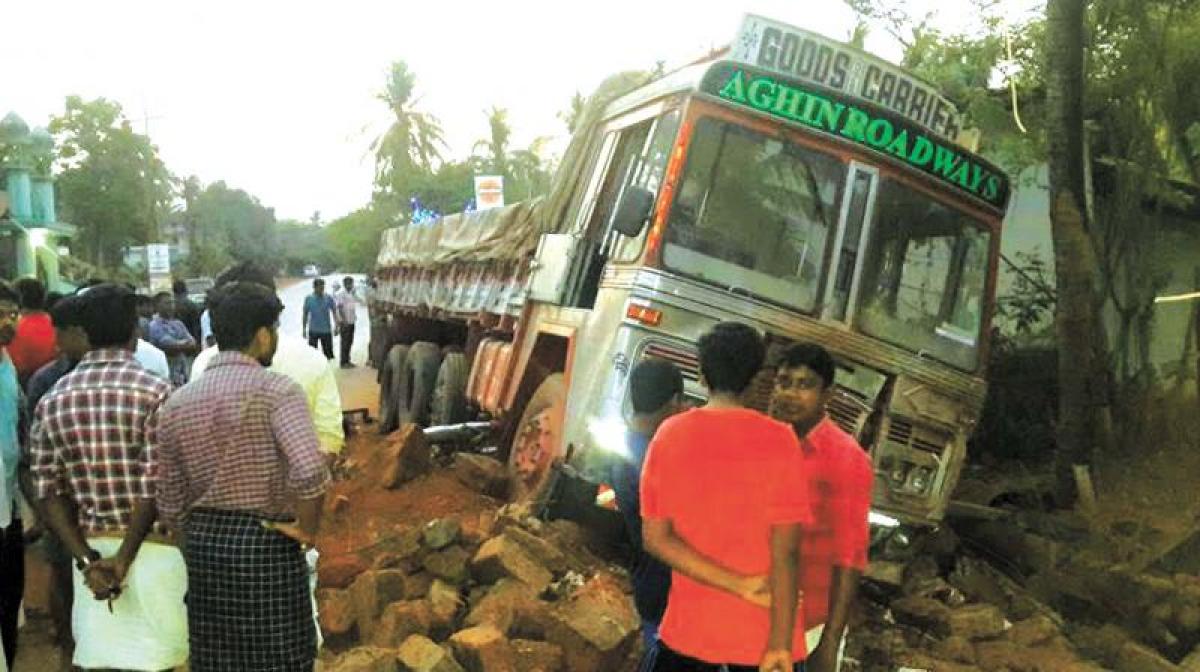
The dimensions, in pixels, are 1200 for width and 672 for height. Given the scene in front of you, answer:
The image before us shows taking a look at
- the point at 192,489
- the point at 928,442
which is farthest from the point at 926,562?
the point at 192,489

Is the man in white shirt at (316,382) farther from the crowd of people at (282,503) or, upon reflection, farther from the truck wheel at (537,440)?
the truck wheel at (537,440)

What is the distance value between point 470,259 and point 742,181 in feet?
13.8

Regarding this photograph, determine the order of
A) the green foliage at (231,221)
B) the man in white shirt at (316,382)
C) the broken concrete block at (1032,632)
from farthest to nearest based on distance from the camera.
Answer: the green foliage at (231,221) < the broken concrete block at (1032,632) < the man in white shirt at (316,382)

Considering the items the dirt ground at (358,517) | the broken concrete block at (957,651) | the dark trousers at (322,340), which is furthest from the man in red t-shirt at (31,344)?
the dark trousers at (322,340)

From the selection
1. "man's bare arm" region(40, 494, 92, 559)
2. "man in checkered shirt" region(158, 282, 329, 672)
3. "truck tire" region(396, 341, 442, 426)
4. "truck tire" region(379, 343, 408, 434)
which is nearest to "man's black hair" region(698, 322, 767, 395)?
"man in checkered shirt" region(158, 282, 329, 672)

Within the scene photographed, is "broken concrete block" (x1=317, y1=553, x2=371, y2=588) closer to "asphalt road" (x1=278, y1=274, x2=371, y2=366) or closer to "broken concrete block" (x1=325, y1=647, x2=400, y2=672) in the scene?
"broken concrete block" (x1=325, y1=647, x2=400, y2=672)

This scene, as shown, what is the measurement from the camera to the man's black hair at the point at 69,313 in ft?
10.6

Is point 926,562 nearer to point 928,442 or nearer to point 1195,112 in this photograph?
point 928,442

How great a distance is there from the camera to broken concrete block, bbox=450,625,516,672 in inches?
166

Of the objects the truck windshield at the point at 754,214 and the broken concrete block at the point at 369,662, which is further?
the truck windshield at the point at 754,214

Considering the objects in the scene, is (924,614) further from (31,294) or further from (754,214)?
(31,294)

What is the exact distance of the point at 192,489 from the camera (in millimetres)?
2936

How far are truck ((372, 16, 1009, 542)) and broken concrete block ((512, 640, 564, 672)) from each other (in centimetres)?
113

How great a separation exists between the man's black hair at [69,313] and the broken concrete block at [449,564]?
227cm
